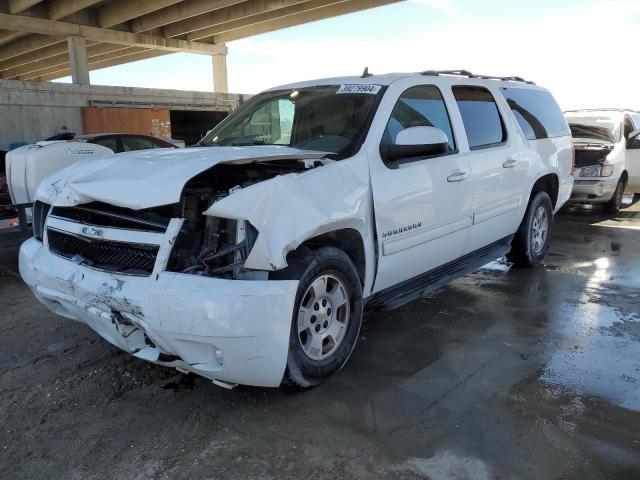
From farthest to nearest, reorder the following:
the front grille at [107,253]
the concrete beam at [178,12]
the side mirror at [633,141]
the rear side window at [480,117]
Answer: the concrete beam at [178,12]
the side mirror at [633,141]
the rear side window at [480,117]
the front grille at [107,253]

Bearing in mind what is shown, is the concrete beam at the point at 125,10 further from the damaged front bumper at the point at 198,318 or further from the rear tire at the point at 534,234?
the damaged front bumper at the point at 198,318

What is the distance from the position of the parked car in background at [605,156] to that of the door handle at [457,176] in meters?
5.71

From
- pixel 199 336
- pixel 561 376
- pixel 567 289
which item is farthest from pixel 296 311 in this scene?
pixel 567 289

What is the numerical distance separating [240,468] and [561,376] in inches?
83.6

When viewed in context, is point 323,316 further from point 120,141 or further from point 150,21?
point 150,21

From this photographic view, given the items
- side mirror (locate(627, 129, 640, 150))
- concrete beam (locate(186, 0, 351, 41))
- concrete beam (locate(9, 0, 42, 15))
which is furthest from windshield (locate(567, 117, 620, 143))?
concrete beam (locate(9, 0, 42, 15))

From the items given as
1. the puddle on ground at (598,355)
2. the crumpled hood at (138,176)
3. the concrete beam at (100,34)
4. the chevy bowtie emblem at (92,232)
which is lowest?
the puddle on ground at (598,355)

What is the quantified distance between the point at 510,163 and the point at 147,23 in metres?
25.4

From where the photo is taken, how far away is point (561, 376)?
336 cm

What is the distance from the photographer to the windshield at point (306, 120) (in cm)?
363

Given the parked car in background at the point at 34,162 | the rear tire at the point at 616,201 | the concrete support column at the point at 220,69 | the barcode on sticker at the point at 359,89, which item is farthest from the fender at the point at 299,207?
the concrete support column at the point at 220,69

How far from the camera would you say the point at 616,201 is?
9.38 metres

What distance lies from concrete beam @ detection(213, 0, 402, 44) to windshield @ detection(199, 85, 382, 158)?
19202 mm

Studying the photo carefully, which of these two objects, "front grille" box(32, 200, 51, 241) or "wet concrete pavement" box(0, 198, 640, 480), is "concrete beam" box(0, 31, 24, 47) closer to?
"wet concrete pavement" box(0, 198, 640, 480)
